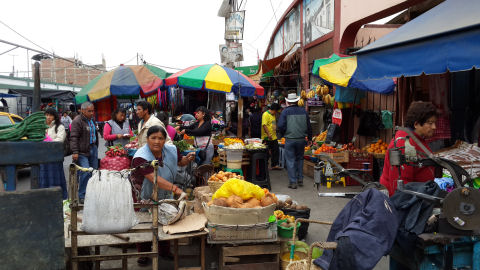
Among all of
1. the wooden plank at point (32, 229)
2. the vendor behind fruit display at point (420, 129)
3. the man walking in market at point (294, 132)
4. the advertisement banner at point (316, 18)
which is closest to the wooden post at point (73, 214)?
the wooden plank at point (32, 229)

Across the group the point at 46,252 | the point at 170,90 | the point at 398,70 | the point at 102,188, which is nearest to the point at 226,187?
the point at 102,188

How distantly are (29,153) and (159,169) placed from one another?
1.94 meters

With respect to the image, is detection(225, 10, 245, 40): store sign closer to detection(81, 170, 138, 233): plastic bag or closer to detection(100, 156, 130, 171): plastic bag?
detection(100, 156, 130, 171): plastic bag

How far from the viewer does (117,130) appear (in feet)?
28.5

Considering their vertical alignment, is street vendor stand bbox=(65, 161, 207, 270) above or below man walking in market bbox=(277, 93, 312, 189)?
below

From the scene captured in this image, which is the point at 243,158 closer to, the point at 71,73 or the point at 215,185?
the point at 215,185

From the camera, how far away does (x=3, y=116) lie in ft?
36.4

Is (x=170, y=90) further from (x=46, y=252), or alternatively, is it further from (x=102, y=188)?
(x=46, y=252)

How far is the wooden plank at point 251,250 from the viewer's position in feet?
13.6

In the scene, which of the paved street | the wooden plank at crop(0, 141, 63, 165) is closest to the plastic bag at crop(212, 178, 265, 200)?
the paved street

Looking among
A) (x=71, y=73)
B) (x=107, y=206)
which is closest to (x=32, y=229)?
(x=107, y=206)

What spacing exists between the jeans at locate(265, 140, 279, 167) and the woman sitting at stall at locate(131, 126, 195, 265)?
20.9ft

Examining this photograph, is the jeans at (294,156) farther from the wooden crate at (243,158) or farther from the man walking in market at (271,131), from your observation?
the man walking in market at (271,131)

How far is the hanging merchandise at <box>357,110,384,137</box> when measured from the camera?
9523mm
